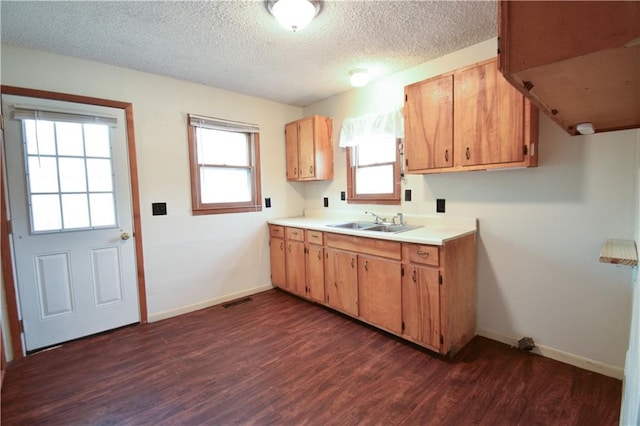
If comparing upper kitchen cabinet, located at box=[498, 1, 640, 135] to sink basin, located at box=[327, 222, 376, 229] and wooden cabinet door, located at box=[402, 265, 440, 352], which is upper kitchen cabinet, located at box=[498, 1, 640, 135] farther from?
sink basin, located at box=[327, 222, 376, 229]

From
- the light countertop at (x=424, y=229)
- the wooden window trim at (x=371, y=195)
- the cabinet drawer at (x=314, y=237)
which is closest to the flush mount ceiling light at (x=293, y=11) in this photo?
the wooden window trim at (x=371, y=195)

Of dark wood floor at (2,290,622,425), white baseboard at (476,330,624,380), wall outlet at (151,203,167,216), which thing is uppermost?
wall outlet at (151,203,167,216)

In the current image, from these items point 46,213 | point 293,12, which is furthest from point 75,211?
point 293,12

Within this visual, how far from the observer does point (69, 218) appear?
2.53m

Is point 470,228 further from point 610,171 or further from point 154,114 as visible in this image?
point 154,114

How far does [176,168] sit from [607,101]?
3274 mm

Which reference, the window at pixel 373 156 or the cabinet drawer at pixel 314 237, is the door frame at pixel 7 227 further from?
the window at pixel 373 156

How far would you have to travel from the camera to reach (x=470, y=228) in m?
2.49

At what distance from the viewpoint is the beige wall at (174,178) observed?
250 cm

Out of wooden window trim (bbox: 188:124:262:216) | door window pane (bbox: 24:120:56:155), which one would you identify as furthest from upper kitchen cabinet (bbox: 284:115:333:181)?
door window pane (bbox: 24:120:56:155)

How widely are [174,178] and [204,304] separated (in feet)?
4.75

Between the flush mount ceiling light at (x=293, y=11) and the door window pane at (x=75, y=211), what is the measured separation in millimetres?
2287

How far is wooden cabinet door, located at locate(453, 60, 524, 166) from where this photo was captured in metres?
2.00

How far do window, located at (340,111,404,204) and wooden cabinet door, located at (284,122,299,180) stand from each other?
0.66 meters
